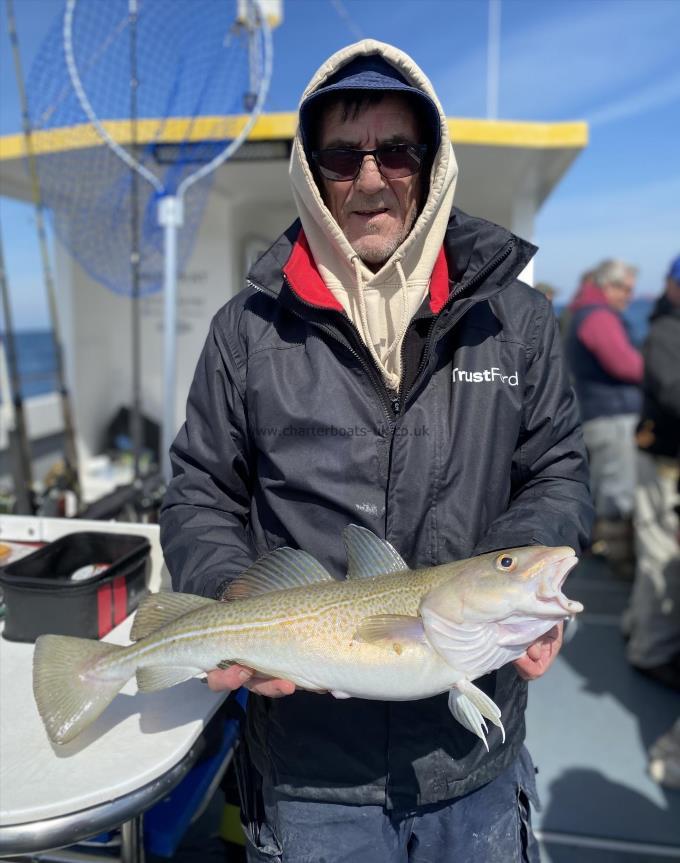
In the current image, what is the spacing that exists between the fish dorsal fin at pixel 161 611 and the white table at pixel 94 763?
290 mm

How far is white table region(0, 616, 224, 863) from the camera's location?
1609 mm

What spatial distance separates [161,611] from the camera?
1.95 metres

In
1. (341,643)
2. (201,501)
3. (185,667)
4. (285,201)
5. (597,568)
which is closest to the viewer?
(341,643)

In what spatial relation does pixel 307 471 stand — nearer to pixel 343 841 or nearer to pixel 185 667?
pixel 185 667

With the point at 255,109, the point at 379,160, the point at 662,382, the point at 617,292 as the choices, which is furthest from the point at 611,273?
the point at 379,160

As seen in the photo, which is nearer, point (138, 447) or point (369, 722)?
point (369, 722)

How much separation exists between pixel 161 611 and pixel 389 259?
1.28 metres

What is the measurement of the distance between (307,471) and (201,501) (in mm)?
353

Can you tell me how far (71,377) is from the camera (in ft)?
24.9

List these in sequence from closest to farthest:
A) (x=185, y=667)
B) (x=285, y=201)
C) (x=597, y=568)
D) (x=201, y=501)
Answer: (x=185, y=667) < (x=201, y=501) < (x=597, y=568) < (x=285, y=201)

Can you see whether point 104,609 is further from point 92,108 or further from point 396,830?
point 92,108

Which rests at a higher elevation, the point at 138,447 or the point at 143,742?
the point at 143,742

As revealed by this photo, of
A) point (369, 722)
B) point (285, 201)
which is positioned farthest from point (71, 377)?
point (369, 722)

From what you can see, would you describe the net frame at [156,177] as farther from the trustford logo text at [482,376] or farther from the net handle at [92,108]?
the trustford logo text at [482,376]
